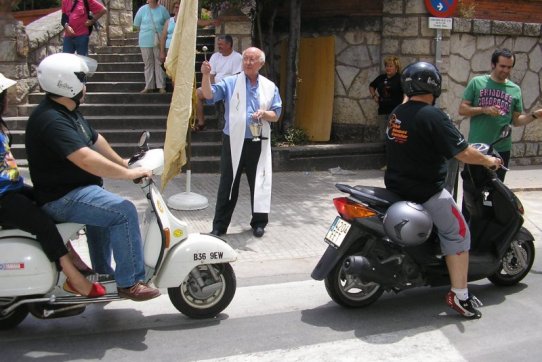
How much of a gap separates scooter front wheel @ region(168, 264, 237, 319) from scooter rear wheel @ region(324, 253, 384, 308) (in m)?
0.74

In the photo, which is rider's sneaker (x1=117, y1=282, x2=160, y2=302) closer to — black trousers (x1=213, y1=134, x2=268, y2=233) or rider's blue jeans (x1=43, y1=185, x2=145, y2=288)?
rider's blue jeans (x1=43, y1=185, x2=145, y2=288)

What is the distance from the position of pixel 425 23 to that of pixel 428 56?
53cm

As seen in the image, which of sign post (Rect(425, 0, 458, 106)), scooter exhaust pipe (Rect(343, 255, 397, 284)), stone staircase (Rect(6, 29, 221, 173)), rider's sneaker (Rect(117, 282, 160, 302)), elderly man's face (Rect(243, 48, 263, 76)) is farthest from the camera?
sign post (Rect(425, 0, 458, 106))

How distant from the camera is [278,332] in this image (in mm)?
4496

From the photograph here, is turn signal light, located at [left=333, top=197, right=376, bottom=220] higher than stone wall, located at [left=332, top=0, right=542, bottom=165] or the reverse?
the reverse

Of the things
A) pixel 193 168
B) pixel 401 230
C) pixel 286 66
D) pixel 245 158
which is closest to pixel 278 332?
pixel 401 230

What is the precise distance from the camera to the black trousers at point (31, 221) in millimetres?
3980

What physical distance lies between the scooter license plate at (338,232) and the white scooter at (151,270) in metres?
0.73

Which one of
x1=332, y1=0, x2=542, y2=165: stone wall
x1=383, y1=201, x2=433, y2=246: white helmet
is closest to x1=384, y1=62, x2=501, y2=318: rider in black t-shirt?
x1=383, y1=201, x2=433, y2=246: white helmet

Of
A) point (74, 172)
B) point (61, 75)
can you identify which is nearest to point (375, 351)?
point (74, 172)

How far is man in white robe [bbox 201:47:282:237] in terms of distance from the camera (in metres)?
6.38

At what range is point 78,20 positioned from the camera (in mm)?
10281

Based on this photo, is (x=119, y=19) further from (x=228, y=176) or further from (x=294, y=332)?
(x=294, y=332)

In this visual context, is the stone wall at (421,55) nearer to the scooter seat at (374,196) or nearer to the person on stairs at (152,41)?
the person on stairs at (152,41)
